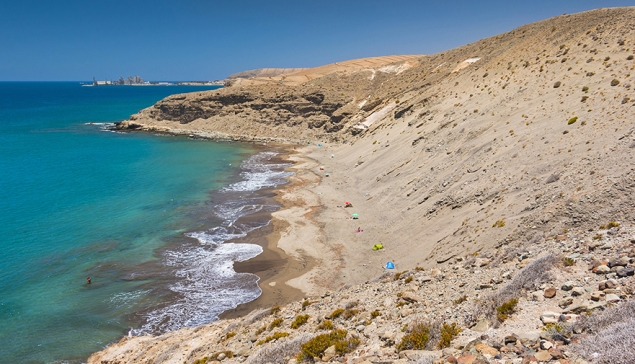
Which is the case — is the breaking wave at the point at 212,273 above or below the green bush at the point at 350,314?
below

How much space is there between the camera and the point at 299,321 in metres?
13.7

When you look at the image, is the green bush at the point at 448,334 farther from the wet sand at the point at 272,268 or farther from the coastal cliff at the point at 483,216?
the wet sand at the point at 272,268

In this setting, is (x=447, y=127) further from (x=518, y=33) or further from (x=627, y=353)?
(x=627, y=353)

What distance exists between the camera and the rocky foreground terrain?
748 centimetres

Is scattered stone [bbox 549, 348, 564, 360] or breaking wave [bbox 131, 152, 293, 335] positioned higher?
scattered stone [bbox 549, 348, 564, 360]

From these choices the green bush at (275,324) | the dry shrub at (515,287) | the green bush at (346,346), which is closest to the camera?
the dry shrub at (515,287)

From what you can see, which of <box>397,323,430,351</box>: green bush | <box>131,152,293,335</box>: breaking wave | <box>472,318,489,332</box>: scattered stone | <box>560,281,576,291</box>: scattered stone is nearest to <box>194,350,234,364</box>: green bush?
<box>397,323,430,351</box>: green bush

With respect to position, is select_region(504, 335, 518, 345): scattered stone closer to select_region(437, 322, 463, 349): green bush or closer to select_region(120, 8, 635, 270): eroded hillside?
select_region(437, 322, 463, 349): green bush

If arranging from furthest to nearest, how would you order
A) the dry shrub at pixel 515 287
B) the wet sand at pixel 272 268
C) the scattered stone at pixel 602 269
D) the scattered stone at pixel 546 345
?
the wet sand at pixel 272 268 < the dry shrub at pixel 515 287 < the scattered stone at pixel 602 269 < the scattered stone at pixel 546 345

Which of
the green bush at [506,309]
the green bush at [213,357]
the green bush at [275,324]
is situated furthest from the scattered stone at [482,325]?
the green bush at [213,357]

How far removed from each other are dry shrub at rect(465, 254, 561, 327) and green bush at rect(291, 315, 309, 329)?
6.01 meters

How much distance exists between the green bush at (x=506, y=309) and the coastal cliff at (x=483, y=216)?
5 centimetres

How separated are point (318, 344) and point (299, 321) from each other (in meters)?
3.05

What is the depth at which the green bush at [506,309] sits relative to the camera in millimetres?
9273
